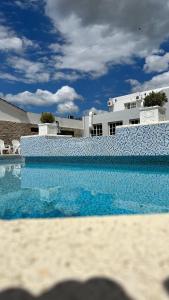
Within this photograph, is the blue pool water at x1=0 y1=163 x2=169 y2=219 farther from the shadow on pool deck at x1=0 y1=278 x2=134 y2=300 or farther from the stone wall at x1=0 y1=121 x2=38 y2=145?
the stone wall at x1=0 y1=121 x2=38 y2=145

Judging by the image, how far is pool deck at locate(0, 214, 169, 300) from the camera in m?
1.78

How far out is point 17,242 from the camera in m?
2.45

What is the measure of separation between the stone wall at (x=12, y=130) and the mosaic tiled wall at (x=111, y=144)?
590 centimetres

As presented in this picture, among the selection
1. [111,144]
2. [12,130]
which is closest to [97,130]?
[12,130]

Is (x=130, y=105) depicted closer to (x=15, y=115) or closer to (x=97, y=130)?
(x=97, y=130)

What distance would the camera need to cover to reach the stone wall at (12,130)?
2110 cm

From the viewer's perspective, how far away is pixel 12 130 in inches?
862

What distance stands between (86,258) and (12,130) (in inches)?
813

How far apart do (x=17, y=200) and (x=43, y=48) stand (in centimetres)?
1918

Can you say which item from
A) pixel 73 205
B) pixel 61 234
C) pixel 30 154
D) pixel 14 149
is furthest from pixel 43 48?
pixel 61 234

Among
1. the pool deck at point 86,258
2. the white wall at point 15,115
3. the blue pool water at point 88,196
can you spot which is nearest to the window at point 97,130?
the white wall at point 15,115

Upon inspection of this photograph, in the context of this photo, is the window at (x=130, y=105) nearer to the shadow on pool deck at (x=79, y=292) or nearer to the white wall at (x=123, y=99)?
the white wall at (x=123, y=99)

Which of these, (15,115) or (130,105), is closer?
(15,115)

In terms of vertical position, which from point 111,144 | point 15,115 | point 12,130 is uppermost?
point 15,115
